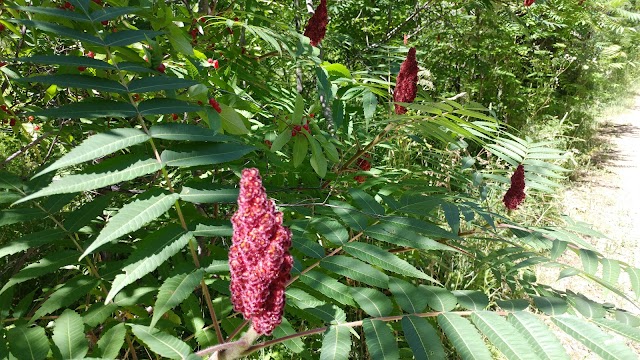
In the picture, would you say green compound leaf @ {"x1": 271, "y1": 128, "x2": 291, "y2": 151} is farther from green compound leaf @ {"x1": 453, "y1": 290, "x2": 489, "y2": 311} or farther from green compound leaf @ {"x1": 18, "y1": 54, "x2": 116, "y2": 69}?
green compound leaf @ {"x1": 453, "y1": 290, "x2": 489, "y2": 311}

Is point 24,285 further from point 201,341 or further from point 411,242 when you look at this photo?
point 411,242

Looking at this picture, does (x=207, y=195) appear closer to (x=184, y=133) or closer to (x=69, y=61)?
(x=184, y=133)

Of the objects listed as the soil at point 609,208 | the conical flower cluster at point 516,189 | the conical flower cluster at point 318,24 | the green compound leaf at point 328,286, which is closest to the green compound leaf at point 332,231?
the green compound leaf at point 328,286

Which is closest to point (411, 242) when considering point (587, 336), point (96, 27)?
point (587, 336)

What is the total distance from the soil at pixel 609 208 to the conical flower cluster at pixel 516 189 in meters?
1.49

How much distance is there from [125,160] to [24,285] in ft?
9.00

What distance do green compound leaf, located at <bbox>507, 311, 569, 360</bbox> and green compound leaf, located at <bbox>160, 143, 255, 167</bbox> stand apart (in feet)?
2.69

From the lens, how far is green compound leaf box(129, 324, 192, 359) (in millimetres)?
1133

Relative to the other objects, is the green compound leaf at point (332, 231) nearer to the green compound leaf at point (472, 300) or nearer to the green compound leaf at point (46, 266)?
the green compound leaf at point (472, 300)

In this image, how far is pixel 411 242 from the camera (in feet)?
4.58

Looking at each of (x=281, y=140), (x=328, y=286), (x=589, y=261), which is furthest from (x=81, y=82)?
(x=589, y=261)

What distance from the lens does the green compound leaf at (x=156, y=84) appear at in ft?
4.66

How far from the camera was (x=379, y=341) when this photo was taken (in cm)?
117

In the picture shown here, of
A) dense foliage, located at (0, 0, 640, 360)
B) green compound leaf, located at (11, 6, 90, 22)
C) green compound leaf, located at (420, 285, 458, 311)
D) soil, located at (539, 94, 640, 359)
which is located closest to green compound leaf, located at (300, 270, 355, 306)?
dense foliage, located at (0, 0, 640, 360)
